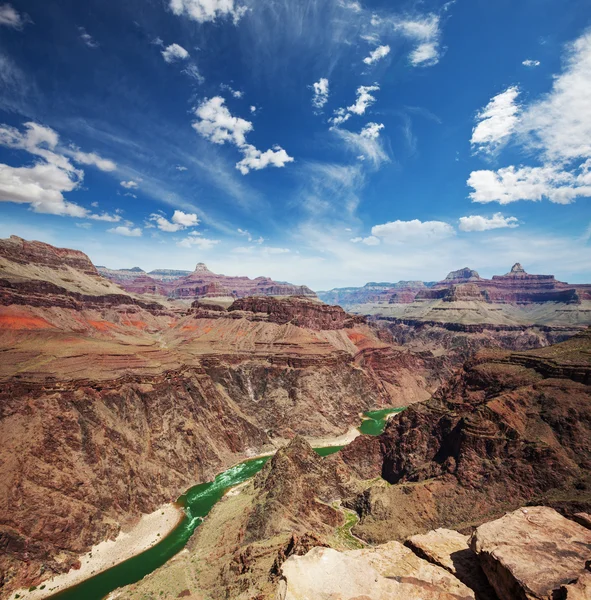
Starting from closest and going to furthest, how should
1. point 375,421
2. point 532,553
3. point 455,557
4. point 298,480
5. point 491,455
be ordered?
point 532,553, point 455,557, point 491,455, point 298,480, point 375,421

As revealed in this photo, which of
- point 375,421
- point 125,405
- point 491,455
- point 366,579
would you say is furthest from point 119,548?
point 375,421

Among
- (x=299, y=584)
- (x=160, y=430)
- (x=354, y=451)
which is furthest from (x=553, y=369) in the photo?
(x=160, y=430)

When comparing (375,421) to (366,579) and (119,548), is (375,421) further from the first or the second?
(366,579)

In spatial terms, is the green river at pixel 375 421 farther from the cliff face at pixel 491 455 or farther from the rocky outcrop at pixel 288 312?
the rocky outcrop at pixel 288 312

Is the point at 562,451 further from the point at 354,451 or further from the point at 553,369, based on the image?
the point at 354,451

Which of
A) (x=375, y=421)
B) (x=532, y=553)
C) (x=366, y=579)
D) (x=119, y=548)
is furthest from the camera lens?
(x=375, y=421)

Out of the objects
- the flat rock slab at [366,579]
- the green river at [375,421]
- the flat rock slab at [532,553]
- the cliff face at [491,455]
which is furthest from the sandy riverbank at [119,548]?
the green river at [375,421]
